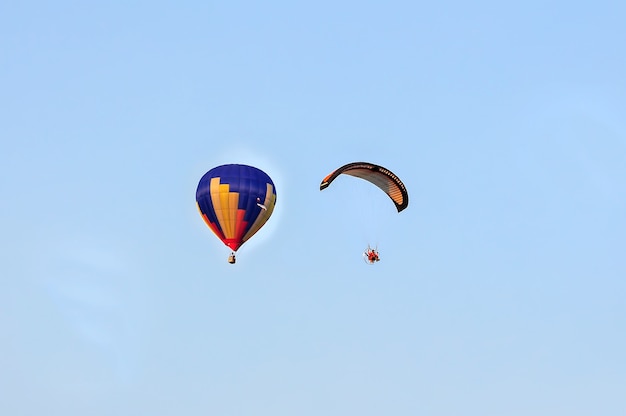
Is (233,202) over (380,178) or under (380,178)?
over

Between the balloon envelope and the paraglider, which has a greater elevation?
the balloon envelope

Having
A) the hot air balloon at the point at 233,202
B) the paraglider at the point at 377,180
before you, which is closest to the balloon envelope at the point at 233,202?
the hot air balloon at the point at 233,202

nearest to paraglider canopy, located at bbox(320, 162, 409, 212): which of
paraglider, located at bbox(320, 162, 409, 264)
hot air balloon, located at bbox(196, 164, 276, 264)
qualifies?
paraglider, located at bbox(320, 162, 409, 264)

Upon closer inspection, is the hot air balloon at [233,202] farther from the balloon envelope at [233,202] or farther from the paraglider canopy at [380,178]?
the paraglider canopy at [380,178]

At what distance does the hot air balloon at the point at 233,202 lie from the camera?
88.1 m

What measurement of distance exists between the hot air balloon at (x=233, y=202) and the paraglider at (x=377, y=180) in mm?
11323

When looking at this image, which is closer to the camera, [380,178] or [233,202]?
[380,178]

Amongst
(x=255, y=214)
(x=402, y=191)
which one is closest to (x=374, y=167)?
(x=402, y=191)

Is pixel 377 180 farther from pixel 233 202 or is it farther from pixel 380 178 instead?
pixel 233 202

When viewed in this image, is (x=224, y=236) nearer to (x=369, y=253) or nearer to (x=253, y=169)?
(x=253, y=169)

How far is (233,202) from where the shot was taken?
289ft

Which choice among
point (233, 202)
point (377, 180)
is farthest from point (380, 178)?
point (233, 202)

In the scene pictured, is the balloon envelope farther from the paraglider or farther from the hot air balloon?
the paraglider

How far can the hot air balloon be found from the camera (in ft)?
289
